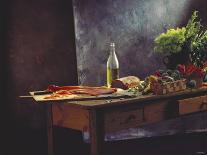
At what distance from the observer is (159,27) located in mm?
5891

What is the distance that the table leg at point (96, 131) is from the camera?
127 inches

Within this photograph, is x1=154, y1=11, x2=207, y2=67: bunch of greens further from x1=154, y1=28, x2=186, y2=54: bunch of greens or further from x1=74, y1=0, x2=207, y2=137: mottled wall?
x1=74, y1=0, x2=207, y2=137: mottled wall

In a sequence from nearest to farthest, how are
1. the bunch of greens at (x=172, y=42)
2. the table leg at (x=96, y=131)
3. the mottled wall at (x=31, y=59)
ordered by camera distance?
the table leg at (x=96, y=131), the bunch of greens at (x=172, y=42), the mottled wall at (x=31, y=59)

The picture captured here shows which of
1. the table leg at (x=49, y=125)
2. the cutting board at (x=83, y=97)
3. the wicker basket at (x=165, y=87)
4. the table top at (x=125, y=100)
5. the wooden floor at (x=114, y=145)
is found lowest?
the wooden floor at (x=114, y=145)

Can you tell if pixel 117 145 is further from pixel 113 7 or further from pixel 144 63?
pixel 113 7

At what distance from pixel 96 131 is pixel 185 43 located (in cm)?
141

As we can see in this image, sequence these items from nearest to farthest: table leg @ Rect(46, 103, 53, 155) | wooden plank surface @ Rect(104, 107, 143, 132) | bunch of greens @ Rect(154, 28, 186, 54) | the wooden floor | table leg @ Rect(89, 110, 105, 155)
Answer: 1. table leg @ Rect(89, 110, 105, 155)
2. wooden plank surface @ Rect(104, 107, 143, 132)
3. table leg @ Rect(46, 103, 53, 155)
4. bunch of greens @ Rect(154, 28, 186, 54)
5. the wooden floor

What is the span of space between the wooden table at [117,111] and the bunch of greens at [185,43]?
17.0 inches

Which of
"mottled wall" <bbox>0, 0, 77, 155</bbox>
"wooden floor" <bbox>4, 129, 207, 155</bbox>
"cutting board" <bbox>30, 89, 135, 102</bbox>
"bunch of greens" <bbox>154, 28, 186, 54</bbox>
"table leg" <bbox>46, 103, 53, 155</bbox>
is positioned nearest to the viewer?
"cutting board" <bbox>30, 89, 135, 102</bbox>

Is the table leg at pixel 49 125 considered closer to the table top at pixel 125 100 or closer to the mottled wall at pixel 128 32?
the table top at pixel 125 100

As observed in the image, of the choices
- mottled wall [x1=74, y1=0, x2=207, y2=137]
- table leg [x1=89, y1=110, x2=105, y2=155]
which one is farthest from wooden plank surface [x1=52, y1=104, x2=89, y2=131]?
mottled wall [x1=74, y1=0, x2=207, y2=137]

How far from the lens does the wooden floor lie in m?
5.16

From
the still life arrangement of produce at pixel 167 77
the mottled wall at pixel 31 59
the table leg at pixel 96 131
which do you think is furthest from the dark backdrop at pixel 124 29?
the table leg at pixel 96 131

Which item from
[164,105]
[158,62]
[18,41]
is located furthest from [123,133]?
[164,105]
